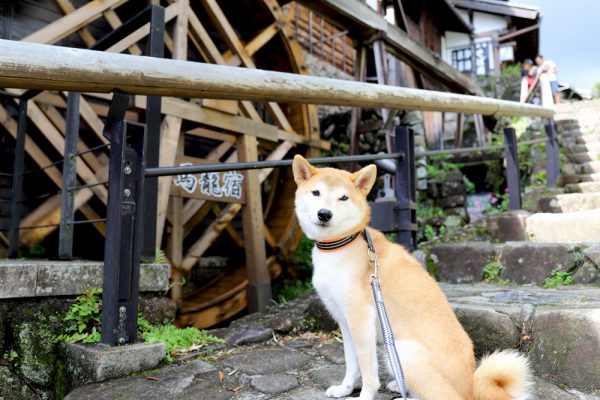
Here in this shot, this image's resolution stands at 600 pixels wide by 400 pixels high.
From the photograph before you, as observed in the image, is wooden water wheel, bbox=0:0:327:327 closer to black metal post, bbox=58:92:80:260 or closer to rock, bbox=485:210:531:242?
black metal post, bbox=58:92:80:260

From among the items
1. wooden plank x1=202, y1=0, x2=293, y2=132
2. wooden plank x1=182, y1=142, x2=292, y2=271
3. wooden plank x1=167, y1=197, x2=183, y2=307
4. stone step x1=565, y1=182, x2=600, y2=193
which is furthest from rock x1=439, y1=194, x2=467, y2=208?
wooden plank x1=167, y1=197, x2=183, y2=307

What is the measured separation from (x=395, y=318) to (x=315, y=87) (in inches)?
40.5

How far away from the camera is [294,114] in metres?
7.69

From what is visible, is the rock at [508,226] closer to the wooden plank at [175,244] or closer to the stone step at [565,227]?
the stone step at [565,227]

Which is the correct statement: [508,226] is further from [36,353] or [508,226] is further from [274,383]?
[36,353]

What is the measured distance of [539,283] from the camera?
2.65m

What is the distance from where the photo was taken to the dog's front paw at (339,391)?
150cm

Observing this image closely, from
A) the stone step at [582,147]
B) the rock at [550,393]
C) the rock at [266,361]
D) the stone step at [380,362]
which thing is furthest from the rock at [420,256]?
the stone step at [582,147]

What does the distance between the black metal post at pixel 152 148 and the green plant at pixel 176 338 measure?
475 mm

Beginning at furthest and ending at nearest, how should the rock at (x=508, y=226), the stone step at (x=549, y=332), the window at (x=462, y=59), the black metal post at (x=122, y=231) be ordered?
1. the window at (x=462, y=59)
2. the rock at (x=508, y=226)
3. the black metal post at (x=122, y=231)
4. the stone step at (x=549, y=332)

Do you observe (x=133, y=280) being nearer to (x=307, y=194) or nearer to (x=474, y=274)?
(x=307, y=194)

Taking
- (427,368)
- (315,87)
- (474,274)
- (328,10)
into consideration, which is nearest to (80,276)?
(315,87)

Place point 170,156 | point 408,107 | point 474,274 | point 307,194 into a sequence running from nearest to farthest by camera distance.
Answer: point 307,194 → point 408,107 → point 474,274 → point 170,156

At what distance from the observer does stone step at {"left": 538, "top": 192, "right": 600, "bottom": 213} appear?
153 inches
